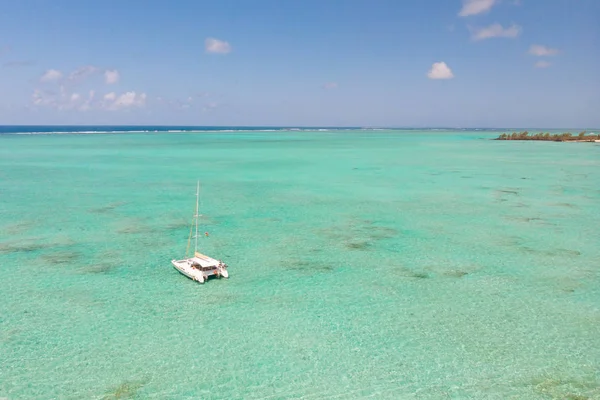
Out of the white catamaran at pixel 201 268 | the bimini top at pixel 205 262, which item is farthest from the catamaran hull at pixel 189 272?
the bimini top at pixel 205 262

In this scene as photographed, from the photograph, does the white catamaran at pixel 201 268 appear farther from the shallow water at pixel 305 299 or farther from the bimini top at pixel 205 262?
the shallow water at pixel 305 299

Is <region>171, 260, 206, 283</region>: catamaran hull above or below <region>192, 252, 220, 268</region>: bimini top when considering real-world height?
below

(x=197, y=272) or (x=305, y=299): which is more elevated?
(x=197, y=272)

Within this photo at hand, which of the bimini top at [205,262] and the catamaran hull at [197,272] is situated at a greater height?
the bimini top at [205,262]

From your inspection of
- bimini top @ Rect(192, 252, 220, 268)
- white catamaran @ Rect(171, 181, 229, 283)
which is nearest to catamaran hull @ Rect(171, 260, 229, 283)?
white catamaran @ Rect(171, 181, 229, 283)

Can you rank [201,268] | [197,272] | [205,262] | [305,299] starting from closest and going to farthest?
1. [305,299]
2. [197,272]
3. [201,268]
4. [205,262]

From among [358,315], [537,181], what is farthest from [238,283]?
[537,181]

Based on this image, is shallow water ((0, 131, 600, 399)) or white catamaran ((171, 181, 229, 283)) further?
white catamaran ((171, 181, 229, 283))

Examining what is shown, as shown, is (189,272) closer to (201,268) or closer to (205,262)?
(201,268)

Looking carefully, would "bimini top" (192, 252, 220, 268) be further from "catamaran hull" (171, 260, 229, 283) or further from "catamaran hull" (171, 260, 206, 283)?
"catamaran hull" (171, 260, 206, 283)

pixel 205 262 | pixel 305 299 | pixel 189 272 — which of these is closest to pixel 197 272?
pixel 189 272
